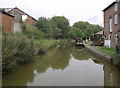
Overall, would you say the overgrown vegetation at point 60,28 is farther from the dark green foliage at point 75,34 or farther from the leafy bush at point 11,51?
the leafy bush at point 11,51

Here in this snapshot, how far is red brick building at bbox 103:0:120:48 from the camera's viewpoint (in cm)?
1577

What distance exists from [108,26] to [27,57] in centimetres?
1445

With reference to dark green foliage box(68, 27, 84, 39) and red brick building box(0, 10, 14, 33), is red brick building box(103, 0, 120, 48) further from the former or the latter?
dark green foliage box(68, 27, 84, 39)

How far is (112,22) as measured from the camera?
1744 cm

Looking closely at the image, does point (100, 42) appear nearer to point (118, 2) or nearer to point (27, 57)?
point (118, 2)

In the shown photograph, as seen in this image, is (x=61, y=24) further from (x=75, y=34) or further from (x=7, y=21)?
(x=7, y=21)

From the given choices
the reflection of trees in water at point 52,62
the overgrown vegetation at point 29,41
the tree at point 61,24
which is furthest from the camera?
the tree at point 61,24

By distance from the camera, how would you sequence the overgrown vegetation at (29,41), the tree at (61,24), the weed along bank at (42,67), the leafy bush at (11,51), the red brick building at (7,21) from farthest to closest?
the tree at (61,24) → the red brick building at (7,21) → the overgrown vegetation at (29,41) → the leafy bush at (11,51) → the weed along bank at (42,67)

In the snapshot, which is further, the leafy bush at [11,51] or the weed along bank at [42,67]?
the leafy bush at [11,51]

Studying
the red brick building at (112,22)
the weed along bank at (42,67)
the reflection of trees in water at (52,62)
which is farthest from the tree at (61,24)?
the reflection of trees in water at (52,62)

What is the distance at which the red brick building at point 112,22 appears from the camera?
1577cm

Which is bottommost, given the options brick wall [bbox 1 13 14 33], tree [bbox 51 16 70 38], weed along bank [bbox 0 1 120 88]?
weed along bank [bbox 0 1 120 88]

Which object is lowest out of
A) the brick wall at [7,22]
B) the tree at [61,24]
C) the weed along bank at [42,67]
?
the weed along bank at [42,67]

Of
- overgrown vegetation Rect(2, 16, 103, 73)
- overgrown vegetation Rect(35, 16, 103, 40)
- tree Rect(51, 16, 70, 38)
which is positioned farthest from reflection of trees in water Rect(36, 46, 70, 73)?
tree Rect(51, 16, 70, 38)
